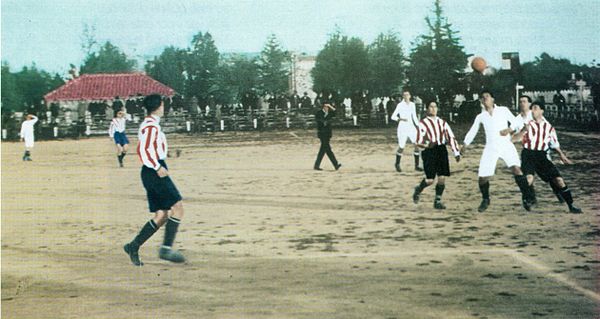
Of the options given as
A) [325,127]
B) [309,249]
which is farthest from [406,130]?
[309,249]

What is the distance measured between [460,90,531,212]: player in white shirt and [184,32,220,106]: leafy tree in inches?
122

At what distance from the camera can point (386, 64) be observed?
9.74 meters

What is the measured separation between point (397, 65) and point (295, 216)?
3067 millimetres

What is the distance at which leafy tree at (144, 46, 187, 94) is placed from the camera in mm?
8203

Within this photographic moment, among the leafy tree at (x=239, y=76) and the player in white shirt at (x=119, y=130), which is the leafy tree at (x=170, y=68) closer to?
the leafy tree at (x=239, y=76)

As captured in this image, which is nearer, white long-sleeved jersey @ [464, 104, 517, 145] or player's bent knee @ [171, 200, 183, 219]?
player's bent knee @ [171, 200, 183, 219]

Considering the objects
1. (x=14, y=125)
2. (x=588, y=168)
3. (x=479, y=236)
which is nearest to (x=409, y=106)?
(x=588, y=168)

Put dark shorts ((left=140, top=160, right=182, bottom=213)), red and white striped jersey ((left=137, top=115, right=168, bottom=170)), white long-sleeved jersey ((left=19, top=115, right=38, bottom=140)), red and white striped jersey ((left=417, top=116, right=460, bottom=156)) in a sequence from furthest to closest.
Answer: white long-sleeved jersey ((left=19, top=115, right=38, bottom=140)), red and white striped jersey ((left=417, top=116, right=460, bottom=156)), dark shorts ((left=140, top=160, right=182, bottom=213)), red and white striped jersey ((left=137, top=115, right=168, bottom=170))

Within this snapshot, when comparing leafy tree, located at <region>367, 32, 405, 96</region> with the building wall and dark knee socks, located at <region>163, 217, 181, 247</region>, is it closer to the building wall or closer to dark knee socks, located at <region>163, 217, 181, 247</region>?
the building wall

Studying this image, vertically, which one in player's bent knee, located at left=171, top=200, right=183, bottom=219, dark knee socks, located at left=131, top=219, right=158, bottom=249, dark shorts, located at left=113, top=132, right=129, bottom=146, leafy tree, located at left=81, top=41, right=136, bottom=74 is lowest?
dark knee socks, located at left=131, top=219, right=158, bottom=249

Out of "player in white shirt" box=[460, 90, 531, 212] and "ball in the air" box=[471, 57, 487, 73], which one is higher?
"ball in the air" box=[471, 57, 487, 73]

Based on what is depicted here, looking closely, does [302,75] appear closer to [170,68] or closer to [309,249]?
[170,68]

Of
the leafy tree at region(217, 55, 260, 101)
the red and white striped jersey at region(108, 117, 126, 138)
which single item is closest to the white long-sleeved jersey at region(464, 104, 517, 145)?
the leafy tree at region(217, 55, 260, 101)

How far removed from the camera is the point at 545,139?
7.56 m
